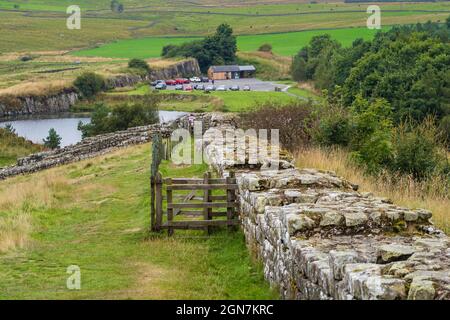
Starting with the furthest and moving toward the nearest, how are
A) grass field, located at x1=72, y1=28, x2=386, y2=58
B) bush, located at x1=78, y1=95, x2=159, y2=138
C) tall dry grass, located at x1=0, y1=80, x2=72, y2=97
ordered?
1. grass field, located at x1=72, y1=28, x2=386, y2=58
2. tall dry grass, located at x1=0, y1=80, x2=72, y2=97
3. bush, located at x1=78, y1=95, x2=159, y2=138

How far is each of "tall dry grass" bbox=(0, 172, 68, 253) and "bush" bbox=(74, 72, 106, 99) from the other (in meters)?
76.8

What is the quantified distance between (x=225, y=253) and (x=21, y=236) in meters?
5.16

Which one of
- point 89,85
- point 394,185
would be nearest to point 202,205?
point 394,185

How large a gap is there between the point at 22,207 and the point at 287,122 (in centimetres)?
1163

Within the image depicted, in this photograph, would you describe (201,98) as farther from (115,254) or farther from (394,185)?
(115,254)

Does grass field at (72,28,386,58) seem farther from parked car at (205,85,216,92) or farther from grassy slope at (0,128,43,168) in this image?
grassy slope at (0,128,43,168)

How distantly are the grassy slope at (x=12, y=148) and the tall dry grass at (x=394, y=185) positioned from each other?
32524mm

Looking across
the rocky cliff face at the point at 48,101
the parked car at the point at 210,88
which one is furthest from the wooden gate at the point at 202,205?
the parked car at the point at 210,88

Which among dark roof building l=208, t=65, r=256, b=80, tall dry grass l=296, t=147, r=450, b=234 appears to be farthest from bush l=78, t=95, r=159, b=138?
dark roof building l=208, t=65, r=256, b=80

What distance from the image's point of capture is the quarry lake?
233 feet

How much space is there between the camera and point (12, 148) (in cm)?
5634

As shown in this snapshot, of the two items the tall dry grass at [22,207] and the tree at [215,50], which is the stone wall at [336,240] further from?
the tree at [215,50]

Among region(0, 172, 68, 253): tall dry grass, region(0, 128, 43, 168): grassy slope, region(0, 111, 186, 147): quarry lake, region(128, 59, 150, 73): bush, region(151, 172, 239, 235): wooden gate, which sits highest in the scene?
region(128, 59, 150, 73): bush
